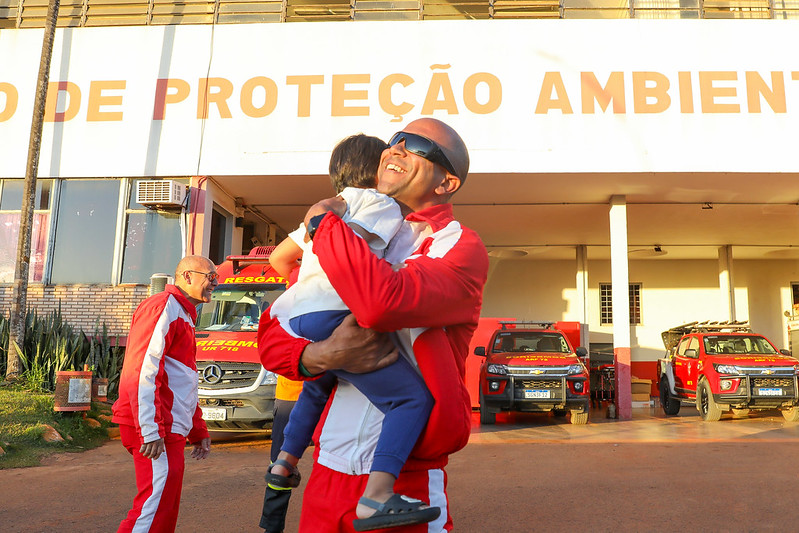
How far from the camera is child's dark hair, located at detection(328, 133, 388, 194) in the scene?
7.70 ft

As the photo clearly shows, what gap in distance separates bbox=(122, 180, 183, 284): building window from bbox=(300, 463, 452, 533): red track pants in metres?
14.0

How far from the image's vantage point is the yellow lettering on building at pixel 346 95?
593 inches

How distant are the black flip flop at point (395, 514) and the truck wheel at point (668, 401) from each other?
1536 centimetres

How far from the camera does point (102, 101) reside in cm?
1544

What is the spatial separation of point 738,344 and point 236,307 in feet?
34.5

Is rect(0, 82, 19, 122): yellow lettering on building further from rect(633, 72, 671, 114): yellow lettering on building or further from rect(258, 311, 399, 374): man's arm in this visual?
rect(258, 311, 399, 374): man's arm

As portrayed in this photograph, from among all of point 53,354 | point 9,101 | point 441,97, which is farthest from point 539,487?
point 9,101

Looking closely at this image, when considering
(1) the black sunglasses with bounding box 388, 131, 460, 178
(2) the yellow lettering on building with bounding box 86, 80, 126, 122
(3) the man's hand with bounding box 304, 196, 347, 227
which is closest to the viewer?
(3) the man's hand with bounding box 304, 196, 347, 227

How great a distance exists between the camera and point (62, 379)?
9961 mm

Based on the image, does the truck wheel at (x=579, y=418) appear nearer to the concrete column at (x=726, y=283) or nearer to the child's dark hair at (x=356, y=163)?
the concrete column at (x=726, y=283)

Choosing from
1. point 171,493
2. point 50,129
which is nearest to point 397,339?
point 171,493

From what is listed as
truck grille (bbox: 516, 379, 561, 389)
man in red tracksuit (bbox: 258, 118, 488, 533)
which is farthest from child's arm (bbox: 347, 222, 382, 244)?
truck grille (bbox: 516, 379, 561, 389)

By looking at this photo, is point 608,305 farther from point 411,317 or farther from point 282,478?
point 411,317

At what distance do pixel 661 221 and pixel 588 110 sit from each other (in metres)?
6.14
